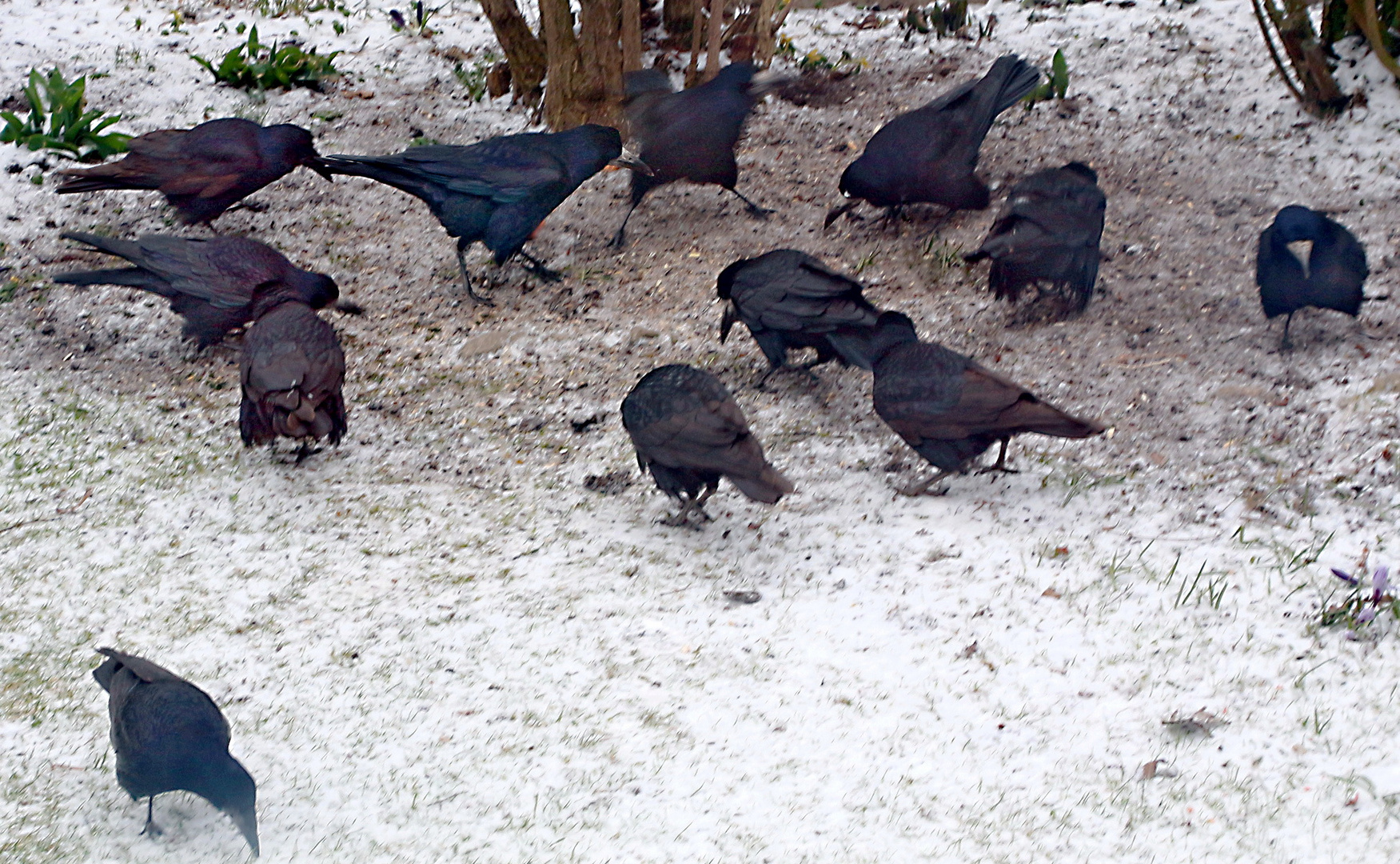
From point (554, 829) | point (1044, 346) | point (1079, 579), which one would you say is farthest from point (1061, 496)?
point (554, 829)

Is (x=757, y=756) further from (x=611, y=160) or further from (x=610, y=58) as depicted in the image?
(x=610, y=58)

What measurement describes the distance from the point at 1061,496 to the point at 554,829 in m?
2.31

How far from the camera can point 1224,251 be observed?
19.2 ft

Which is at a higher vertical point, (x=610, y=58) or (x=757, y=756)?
(x=610, y=58)

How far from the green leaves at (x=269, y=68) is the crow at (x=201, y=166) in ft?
5.29

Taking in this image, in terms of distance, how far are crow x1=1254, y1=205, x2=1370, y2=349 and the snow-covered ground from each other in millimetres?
229

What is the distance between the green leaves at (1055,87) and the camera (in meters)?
7.19

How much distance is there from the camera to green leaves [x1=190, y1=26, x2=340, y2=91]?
741cm

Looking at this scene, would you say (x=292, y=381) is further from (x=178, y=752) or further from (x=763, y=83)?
(x=763, y=83)

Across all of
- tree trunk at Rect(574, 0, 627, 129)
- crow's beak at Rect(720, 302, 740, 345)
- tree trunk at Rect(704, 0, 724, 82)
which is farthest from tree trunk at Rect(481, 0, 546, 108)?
crow's beak at Rect(720, 302, 740, 345)

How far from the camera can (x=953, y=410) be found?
167 inches

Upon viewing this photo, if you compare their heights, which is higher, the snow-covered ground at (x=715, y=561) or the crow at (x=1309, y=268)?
the crow at (x=1309, y=268)

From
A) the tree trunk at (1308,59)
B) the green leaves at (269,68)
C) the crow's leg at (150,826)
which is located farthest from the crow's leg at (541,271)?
the tree trunk at (1308,59)

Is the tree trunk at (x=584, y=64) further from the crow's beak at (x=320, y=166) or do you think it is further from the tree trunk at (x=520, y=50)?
the crow's beak at (x=320, y=166)
